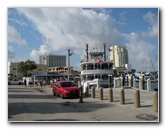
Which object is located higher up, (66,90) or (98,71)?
(98,71)

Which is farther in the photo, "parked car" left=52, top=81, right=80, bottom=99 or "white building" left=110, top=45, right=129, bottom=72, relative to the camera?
"parked car" left=52, top=81, right=80, bottom=99

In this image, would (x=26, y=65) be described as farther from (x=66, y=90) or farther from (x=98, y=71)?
(x=66, y=90)

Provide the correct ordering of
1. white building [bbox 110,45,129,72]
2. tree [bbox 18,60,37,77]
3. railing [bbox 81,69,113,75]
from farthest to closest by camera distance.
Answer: railing [bbox 81,69,113,75], tree [bbox 18,60,37,77], white building [bbox 110,45,129,72]

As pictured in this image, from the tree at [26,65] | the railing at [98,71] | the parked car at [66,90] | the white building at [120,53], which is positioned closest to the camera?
the white building at [120,53]

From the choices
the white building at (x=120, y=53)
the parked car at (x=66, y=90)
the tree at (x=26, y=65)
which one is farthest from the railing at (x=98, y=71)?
the white building at (x=120, y=53)

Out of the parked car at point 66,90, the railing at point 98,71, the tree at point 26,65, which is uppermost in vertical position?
the tree at point 26,65

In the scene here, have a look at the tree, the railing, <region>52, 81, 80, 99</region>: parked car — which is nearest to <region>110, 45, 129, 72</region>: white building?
<region>52, 81, 80, 99</region>: parked car

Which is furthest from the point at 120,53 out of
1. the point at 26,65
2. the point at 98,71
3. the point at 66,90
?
the point at 26,65

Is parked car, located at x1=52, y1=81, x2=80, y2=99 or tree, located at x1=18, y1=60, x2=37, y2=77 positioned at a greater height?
tree, located at x1=18, y1=60, x2=37, y2=77

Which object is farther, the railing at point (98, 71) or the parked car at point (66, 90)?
the railing at point (98, 71)

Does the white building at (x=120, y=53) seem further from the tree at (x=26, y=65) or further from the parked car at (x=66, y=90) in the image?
the tree at (x=26, y=65)

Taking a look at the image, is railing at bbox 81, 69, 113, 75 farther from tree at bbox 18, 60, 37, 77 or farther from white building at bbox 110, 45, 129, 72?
white building at bbox 110, 45, 129, 72

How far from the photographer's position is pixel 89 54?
119ft
